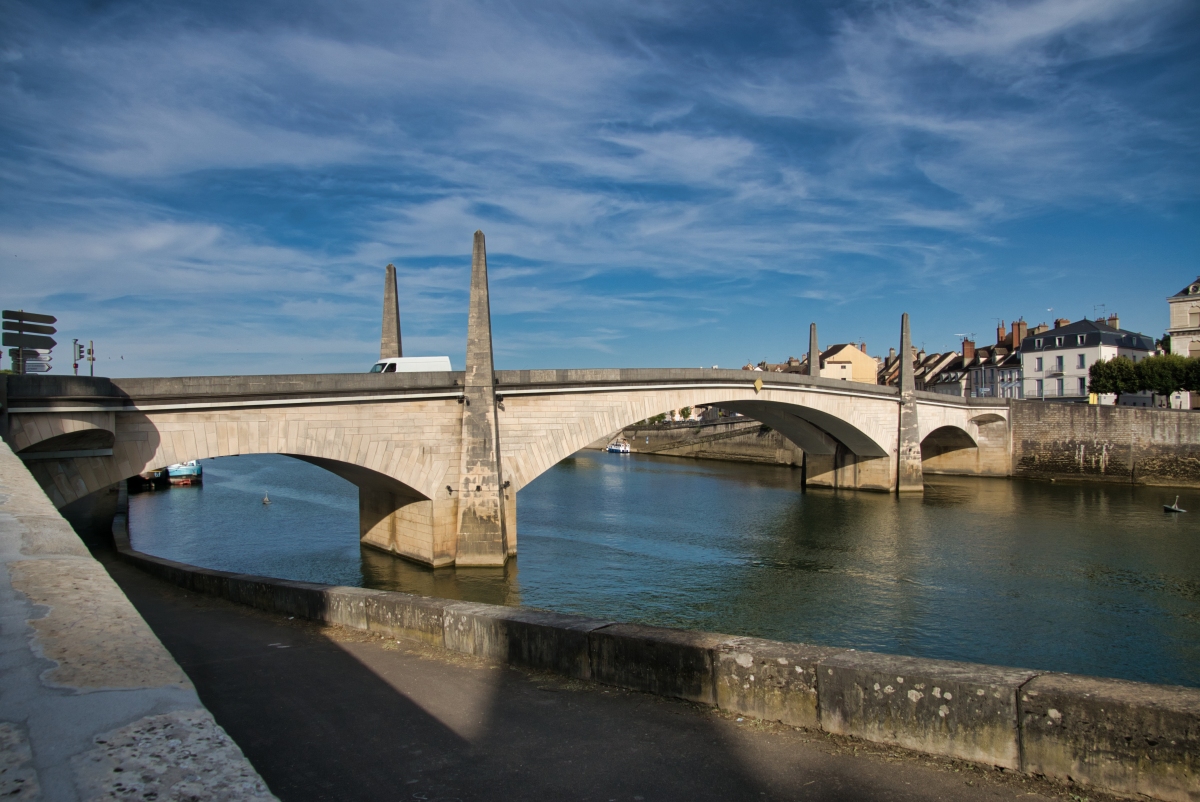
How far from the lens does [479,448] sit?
20359 millimetres

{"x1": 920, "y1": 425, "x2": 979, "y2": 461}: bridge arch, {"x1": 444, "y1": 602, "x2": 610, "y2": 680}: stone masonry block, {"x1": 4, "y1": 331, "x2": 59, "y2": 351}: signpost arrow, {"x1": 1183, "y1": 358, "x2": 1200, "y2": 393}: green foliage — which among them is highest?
{"x1": 1183, "y1": 358, "x2": 1200, "y2": 393}: green foliage

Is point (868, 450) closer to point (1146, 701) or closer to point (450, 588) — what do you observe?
point (450, 588)

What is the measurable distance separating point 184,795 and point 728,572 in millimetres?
20578

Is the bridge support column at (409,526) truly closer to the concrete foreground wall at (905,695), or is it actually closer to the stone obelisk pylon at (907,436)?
the concrete foreground wall at (905,695)

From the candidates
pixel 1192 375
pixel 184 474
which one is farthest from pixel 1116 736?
pixel 1192 375

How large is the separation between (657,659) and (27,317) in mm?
10366

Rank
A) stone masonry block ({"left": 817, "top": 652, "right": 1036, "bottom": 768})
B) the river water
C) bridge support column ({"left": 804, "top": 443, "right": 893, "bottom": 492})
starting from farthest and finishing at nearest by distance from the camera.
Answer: bridge support column ({"left": 804, "top": 443, "right": 893, "bottom": 492}) < the river water < stone masonry block ({"left": 817, "top": 652, "right": 1036, "bottom": 768})

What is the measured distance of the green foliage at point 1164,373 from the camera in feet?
160

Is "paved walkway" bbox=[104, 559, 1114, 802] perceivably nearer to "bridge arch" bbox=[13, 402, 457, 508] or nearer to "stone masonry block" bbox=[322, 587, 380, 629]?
"stone masonry block" bbox=[322, 587, 380, 629]

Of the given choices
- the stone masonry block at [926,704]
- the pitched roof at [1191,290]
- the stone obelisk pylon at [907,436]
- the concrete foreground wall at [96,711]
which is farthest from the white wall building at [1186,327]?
the concrete foreground wall at [96,711]

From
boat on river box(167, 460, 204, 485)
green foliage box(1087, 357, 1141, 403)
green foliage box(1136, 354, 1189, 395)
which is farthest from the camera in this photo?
green foliage box(1087, 357, 1141, 403)

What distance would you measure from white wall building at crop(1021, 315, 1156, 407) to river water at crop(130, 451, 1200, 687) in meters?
19.9

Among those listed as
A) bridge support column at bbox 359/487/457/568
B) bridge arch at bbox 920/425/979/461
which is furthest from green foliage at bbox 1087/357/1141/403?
bridge support column at bbox 359/487/457/568

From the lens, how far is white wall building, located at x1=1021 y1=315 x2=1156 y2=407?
56.2 meters
